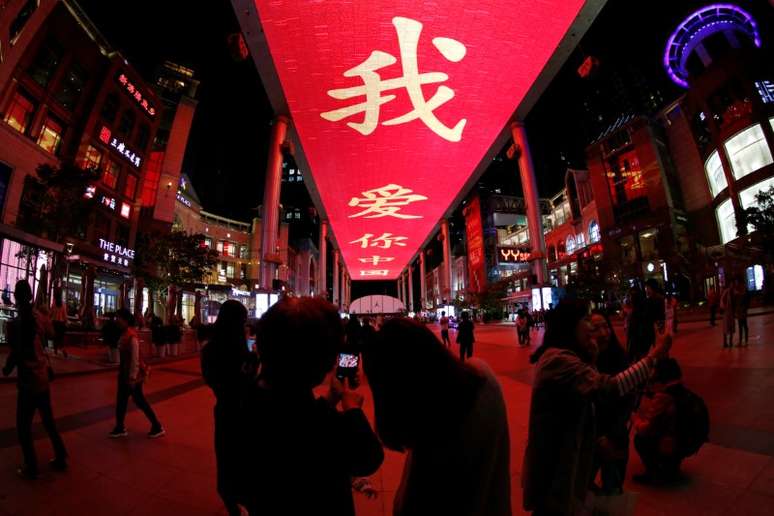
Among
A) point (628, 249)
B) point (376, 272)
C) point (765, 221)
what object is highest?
point (376, 272)

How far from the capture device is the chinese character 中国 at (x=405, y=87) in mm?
12609

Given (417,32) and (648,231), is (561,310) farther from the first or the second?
(648,231)

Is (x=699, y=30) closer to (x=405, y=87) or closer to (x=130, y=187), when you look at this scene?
(x=405, y=87)

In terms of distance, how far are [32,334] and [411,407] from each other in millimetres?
4244

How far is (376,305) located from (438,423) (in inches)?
2421

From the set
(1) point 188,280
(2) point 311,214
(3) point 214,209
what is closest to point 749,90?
(2) point 311,214

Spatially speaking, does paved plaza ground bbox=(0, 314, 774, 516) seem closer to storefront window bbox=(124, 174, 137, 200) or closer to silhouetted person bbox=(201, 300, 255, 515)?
silhouetted person bbox=(201, 300, 255, 515)

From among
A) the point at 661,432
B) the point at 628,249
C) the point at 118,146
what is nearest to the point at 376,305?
the point at 628,249

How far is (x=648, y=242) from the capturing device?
3438 cm

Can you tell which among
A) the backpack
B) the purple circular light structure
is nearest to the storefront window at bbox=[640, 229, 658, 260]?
the purple circular light structure

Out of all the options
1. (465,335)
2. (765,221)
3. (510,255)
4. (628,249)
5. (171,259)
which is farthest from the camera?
(510,255)

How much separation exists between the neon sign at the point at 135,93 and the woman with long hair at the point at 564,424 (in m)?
30.9

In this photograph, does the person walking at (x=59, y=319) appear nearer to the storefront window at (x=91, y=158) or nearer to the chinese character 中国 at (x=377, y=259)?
the storefront window at (x=91, y=158)

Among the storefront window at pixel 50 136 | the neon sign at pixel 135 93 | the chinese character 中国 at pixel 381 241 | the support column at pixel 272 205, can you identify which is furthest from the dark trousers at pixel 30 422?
the chinese character 中国 at pixel 381 241
